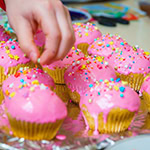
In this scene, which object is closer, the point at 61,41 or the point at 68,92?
the point at 61,41

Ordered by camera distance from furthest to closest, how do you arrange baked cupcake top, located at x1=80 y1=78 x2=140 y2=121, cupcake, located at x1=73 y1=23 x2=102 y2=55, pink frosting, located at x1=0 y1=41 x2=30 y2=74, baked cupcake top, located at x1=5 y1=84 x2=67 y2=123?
cupcake, located at x1=73 y1=23 x2=102 y2=55 → pink frosting, located at x1=0 y1=41 x2=30 y2=74 → baked cupcake top, located at x1=80 y1=78 x2=140 y2=121 → baked cupcake top, located at x1=5 y1=84 x2=67 y2=123

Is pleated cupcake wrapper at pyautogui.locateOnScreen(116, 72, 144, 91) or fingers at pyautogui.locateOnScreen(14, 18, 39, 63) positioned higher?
fingers at pyautogui.locateOnScreen(14, 18, 39, 63)

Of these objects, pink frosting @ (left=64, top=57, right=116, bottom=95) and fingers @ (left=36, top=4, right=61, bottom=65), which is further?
pink frosting @ (left=64, top=57, right=116, bottom=95)

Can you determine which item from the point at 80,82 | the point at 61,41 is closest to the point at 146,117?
the point at 80,82

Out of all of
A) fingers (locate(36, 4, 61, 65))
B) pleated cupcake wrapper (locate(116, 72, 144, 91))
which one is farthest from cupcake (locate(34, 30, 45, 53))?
fingers (locate(36, 4, 61, 65))

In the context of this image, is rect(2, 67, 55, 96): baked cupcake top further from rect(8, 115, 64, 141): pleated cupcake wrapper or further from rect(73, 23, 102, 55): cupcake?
rect(73, 23, 102, 55): cupcake

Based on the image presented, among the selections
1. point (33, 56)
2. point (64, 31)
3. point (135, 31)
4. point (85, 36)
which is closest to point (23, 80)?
point (33, 56)

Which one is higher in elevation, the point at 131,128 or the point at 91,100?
the point at 91,100

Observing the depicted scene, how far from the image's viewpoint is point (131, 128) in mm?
1229

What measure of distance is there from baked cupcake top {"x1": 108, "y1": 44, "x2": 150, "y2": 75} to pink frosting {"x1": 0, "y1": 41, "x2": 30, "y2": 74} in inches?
22.4

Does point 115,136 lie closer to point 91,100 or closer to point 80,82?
point 91,100

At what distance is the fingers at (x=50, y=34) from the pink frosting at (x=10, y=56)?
1.85 feet

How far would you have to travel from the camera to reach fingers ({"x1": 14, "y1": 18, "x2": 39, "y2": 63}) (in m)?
1.06

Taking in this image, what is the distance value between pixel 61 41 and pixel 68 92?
19.4 inches
